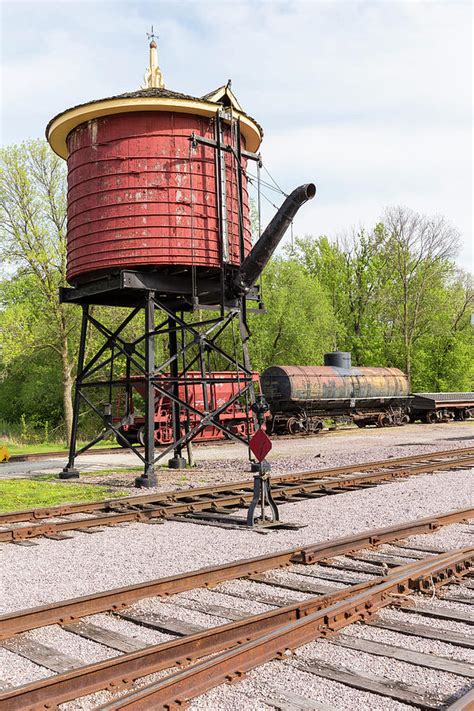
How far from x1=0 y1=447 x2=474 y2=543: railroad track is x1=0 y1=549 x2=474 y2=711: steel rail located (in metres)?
3.88

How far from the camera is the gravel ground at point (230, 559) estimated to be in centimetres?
382

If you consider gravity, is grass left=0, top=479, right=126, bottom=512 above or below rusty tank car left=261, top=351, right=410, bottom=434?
below

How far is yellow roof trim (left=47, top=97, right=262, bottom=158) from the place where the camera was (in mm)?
13414

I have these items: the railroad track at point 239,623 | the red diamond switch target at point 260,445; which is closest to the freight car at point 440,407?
the red diamond switch target at point 260,445

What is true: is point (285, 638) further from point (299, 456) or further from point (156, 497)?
point (299, 456)

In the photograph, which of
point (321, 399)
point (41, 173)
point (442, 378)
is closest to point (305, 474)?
point (321, 399)

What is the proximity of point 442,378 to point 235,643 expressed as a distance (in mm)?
44126

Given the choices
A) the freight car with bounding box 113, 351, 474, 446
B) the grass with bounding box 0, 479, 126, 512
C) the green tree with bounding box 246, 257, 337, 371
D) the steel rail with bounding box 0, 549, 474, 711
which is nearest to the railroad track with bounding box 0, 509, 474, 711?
the steel rail with bounding box 0, 549, 474, 711

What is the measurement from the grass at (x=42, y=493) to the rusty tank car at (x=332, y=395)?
14698 millimetres

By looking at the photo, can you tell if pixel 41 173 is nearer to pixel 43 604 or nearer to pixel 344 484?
pixel 344 484

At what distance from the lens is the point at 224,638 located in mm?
4418

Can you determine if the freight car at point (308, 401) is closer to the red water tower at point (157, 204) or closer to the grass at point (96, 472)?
the grass at point (96, 472)

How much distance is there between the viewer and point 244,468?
15.5 m

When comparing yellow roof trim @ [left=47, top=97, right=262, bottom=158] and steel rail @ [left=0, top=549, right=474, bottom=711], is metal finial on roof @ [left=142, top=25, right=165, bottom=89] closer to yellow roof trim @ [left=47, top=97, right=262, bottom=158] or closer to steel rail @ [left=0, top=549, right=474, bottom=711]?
yellow roof trim @ [left=47, top=97, right=262, bottom=158]
